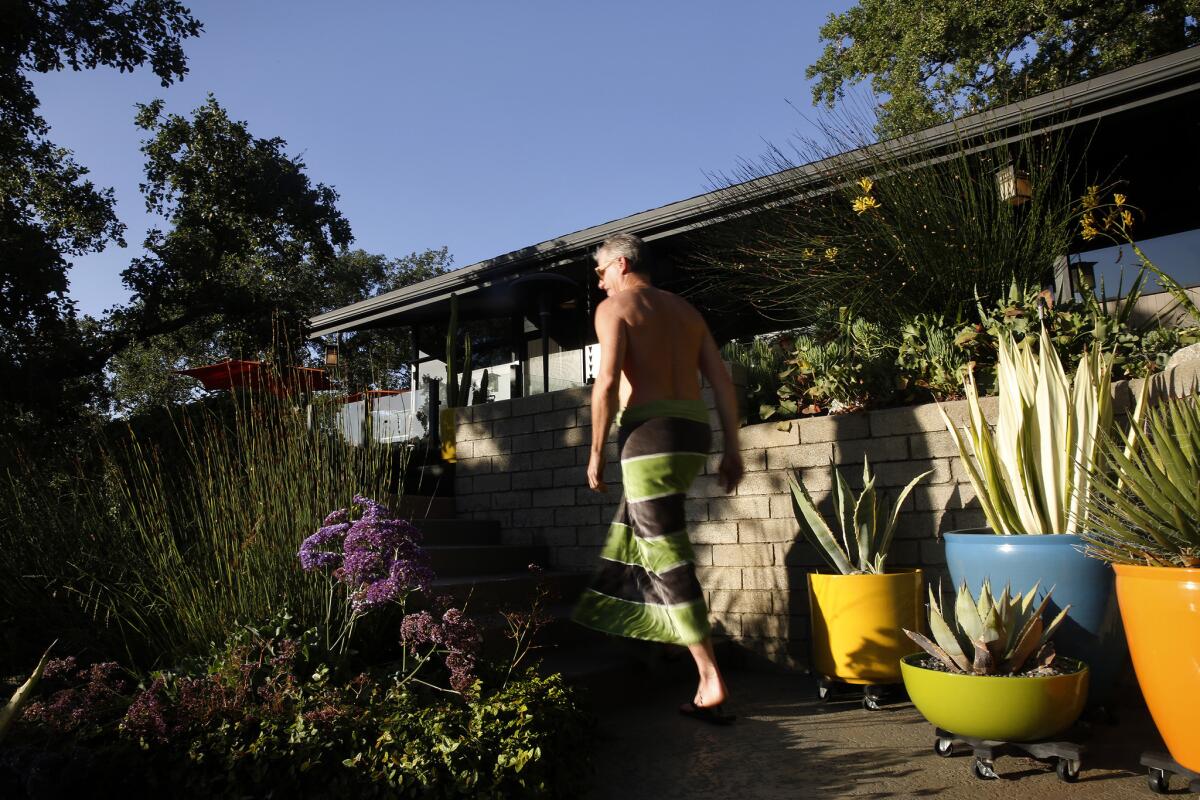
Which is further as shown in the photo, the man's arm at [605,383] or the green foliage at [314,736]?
the man's arm at [605,383]

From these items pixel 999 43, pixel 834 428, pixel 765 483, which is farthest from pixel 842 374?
pixel 999 43

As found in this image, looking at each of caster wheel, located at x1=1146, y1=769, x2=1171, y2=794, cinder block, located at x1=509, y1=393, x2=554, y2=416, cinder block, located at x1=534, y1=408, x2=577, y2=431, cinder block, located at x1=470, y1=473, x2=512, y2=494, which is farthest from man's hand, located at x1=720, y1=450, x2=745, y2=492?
cinder block, located at x1=470, y1=473, x2=512, y2=494

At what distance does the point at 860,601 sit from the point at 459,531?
2.56 metres

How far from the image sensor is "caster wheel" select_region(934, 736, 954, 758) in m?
2.52

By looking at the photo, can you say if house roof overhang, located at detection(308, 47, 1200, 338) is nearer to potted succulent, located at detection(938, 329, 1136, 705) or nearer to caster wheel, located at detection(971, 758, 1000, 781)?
potted succulent, located at detection(938, 329, 1136, 705)

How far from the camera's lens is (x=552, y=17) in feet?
20.0

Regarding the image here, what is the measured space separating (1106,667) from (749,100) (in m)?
4.81

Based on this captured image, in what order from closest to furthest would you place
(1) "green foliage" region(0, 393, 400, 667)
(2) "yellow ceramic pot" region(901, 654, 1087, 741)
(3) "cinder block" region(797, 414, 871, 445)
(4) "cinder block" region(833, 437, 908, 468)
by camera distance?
(2) "yellow ceramic pot" region(901, 654, 1087, 741) → (1) "green foliage" region(0, 393, 400, 667) → (4) "cinder block" region(833, 437, 908, 468) → (3) "cinder block" region(797, 414, 871, 445)

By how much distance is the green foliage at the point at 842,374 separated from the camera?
3928 mm

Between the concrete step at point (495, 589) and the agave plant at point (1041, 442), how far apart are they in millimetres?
1837

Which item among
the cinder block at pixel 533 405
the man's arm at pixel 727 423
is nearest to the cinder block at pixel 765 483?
the man's arm at pixel 727 423

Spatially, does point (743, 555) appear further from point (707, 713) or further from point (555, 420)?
point (555, 420)

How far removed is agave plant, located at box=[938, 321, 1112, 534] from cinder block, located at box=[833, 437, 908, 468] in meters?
0.61

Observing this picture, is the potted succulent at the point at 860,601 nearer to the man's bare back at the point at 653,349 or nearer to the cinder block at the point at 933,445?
the cinder block at the point at 933,445
